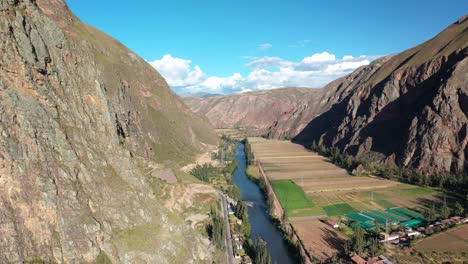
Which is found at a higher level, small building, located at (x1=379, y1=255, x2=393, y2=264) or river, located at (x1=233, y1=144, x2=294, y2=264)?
small building, located at (x1=379, y1=255, x2=393, y2=264)

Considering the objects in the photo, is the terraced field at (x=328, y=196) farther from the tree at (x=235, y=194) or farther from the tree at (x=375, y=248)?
the tree at (x=235, y=194)

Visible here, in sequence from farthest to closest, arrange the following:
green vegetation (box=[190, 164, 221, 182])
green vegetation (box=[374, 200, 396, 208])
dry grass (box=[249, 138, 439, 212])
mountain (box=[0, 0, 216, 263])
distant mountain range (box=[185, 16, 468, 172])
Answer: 1. green vegetation (box=[190, 164, 221, 182])
2. distant mountain range (box=[185, 16, 468, 172])
3. dry grass (box=[249, 138, 439, 212])
4. green vegetation (box=[374, 200, 396, 208])
5. mountain (box=[0, 0, 216, 263])

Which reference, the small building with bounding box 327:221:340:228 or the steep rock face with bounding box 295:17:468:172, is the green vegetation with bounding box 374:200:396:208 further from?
the steep rock face with bounding box 295:17:468:172

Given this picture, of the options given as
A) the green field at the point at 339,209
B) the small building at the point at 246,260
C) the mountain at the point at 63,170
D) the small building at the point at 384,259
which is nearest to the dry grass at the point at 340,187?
the green field at the point at 339,209

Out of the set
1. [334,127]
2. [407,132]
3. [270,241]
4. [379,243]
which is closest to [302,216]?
[270,241]

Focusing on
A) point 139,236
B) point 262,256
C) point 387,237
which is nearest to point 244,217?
point 262,256

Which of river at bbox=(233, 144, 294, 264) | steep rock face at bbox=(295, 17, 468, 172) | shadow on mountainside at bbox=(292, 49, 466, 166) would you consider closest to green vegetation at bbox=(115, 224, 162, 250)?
river at bbox=(233, 144, 294, 264)

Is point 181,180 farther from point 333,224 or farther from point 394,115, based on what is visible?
point 394,115
